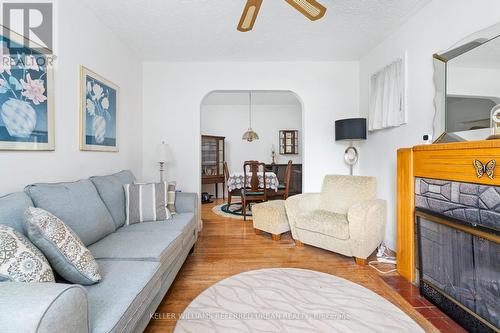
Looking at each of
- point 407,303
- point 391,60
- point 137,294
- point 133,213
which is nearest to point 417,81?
point 391,60

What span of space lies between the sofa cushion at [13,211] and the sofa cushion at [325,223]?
237 cm

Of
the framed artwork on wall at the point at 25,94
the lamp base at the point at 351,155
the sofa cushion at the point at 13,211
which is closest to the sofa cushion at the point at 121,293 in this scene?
the sofa cushion at the point at 13,211

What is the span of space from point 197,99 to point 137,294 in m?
2.80

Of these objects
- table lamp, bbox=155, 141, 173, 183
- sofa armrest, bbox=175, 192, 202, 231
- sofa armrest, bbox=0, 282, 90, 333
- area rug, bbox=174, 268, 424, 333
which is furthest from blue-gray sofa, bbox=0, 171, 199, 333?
table lamp, bbox=155, 141, 173, 183

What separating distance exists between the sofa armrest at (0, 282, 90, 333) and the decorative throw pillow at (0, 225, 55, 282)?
0.56 feet

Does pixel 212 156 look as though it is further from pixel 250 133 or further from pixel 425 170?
pixel 425 170

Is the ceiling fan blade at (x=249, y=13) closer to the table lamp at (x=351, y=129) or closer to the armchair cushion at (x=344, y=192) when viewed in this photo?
the table lamp at (x=351, y=129)

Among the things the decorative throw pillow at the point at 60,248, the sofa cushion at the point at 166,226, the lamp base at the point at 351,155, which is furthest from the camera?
the lamp base at the point at 351,155

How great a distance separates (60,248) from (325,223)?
2.22m

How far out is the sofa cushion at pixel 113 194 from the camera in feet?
6.59

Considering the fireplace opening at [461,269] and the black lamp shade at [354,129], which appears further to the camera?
the black lamp shade at [354,129]

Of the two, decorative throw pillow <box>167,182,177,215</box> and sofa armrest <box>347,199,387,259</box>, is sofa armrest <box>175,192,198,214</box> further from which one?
sofa armrest <box>347,199,387,259</box>

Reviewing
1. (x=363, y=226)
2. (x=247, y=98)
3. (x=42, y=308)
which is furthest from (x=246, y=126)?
(x=42, y=308)

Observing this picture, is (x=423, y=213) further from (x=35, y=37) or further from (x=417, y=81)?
(x=35, y=37)
